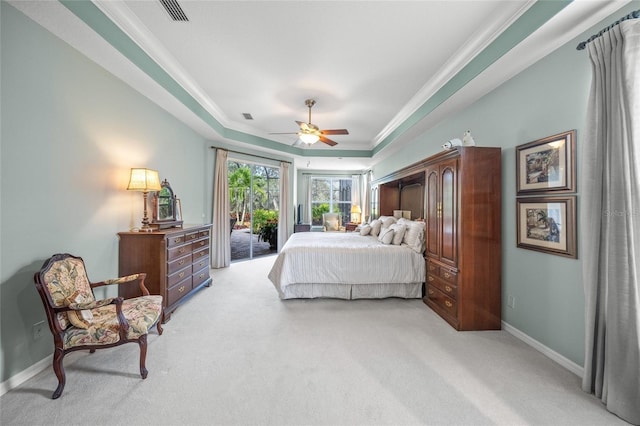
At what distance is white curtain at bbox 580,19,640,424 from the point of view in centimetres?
149

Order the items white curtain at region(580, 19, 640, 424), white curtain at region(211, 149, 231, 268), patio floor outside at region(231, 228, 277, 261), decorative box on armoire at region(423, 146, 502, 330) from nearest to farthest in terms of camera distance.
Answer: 1. white curtain at region(580, 19, 640, 424)
2. decorative box on armoire at region(423, 146, 502, 330)
3. white curtain at region(211, 149, 231, 268)
4. patio floor outside at region(231, 228, 277, 261)

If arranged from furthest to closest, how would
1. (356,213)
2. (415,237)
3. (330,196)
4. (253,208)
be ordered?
1. (330,196)
2. (356,213)
3. (253,208)
4. (415,237)

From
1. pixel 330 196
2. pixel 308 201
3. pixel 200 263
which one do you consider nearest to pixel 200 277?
pixel 200 263

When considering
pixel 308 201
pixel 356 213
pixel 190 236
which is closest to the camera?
pixel 190 236

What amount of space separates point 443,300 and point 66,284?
3.57m

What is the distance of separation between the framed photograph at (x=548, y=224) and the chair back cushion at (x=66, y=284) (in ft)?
12.4

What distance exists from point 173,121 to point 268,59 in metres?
1.99

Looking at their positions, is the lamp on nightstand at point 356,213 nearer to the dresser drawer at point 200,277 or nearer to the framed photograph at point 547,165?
the dresser drawer at point 200,277

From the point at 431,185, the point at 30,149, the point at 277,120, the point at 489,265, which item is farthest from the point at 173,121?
the point at 489,265

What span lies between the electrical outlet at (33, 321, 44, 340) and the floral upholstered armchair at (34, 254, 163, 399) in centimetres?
38

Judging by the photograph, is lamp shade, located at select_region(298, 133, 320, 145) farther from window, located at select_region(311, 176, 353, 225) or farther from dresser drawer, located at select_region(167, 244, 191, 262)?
window, located at select_region(311, 176, 353, 225)

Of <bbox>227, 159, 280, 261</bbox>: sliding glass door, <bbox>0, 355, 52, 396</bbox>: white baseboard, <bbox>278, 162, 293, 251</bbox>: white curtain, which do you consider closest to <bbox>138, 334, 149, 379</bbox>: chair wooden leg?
<bbox>0, 355, 52, 396</bbox>: white baseboard

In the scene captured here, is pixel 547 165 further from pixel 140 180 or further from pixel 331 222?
pixel 331 222

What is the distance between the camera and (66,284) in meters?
1.87
